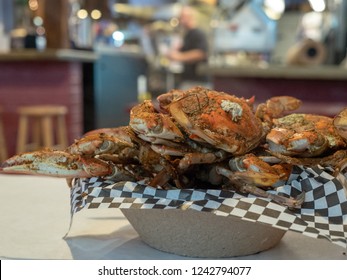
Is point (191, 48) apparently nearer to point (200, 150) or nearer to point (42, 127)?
point (42, 127)

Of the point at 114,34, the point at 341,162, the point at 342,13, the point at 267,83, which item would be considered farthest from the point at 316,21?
the point at 341,162

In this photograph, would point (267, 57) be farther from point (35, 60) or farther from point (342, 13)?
point (35, 60)

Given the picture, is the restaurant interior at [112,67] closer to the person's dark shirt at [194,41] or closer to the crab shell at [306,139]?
the person's dark shirt at [194,41]

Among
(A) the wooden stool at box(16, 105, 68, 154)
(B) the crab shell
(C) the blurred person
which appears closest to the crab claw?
(B) the crab shell

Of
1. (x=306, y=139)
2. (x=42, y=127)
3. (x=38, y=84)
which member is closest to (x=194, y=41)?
(x=38, y=84)

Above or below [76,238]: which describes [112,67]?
above

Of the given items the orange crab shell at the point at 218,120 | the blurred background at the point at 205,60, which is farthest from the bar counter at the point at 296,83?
the orange crab shell at the point at 218,120

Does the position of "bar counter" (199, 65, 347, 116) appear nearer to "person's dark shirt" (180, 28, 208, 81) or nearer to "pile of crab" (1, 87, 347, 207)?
"person's dark shirt" (180, 28, 208, 81)
